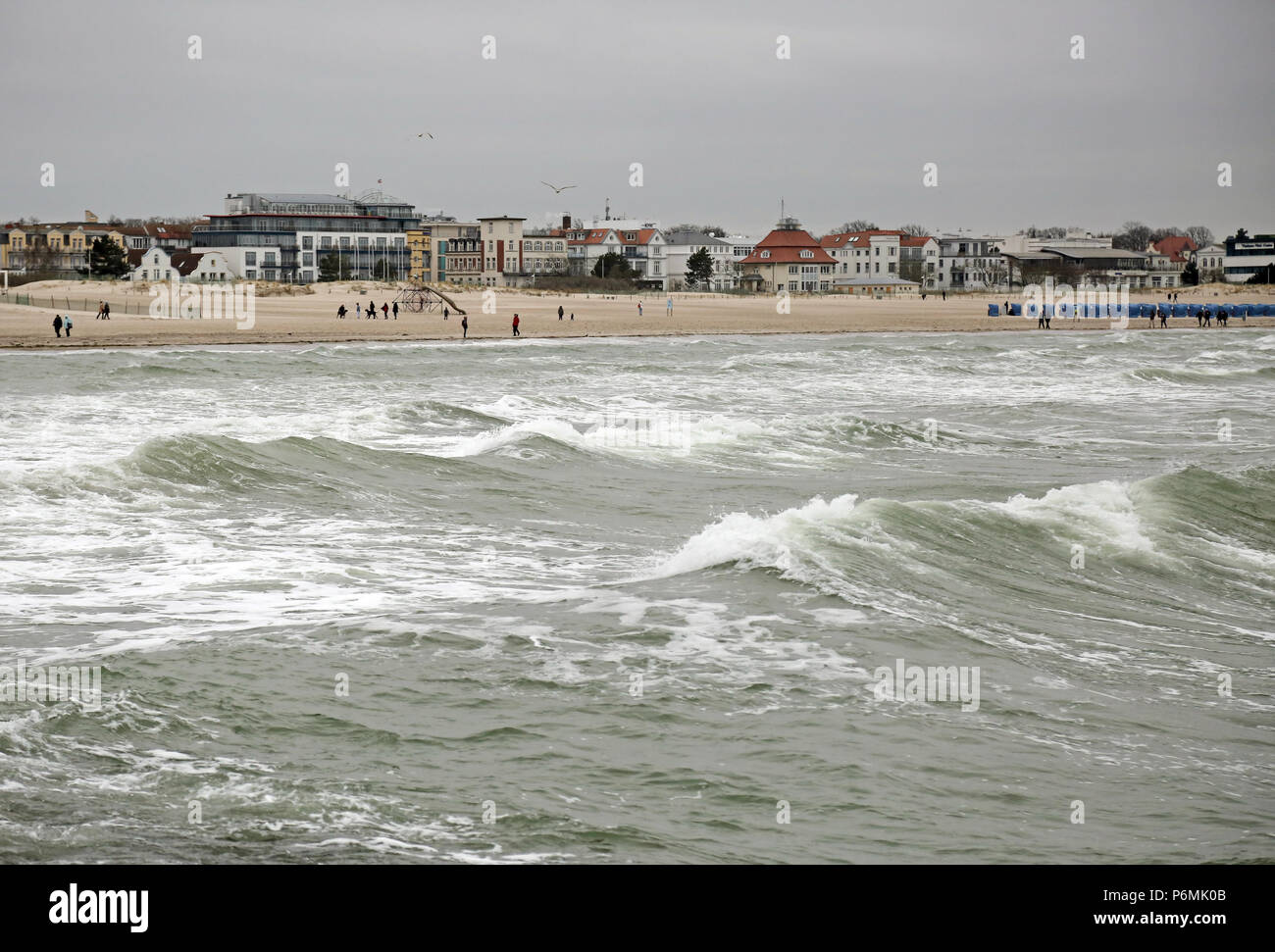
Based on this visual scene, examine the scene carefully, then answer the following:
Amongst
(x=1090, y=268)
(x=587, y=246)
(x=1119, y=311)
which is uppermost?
(x=587, y=246)

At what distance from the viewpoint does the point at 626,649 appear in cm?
1050

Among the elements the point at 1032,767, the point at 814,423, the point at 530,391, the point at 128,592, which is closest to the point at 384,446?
the point at 814,423

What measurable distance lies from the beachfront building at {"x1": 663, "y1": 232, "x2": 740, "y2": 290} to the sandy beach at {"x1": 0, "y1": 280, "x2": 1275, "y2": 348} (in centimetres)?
3431

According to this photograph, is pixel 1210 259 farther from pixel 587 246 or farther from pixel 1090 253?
pixel 587 246

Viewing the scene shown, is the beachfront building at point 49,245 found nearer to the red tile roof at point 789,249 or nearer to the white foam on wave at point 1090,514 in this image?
the red tile roof at point 789,249

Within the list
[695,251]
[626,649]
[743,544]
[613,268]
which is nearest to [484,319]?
[613,268]

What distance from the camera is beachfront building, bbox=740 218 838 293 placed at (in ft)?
480

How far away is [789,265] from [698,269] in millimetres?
10230

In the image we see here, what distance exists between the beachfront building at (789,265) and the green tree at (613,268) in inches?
527

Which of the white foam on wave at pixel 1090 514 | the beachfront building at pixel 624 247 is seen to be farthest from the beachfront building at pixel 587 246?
the white foam on wave at pixel 1090 514

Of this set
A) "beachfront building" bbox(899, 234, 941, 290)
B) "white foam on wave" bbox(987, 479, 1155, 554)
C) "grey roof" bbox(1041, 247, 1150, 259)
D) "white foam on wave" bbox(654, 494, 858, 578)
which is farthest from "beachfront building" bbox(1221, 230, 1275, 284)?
"white foam on wave" bbox(654, 494, 858, 578)

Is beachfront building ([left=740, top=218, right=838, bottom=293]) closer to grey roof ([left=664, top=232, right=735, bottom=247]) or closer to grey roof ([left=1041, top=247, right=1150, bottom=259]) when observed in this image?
grey roof ([left=664, top=232, right=735, bottom=247])

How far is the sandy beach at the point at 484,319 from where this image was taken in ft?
199
